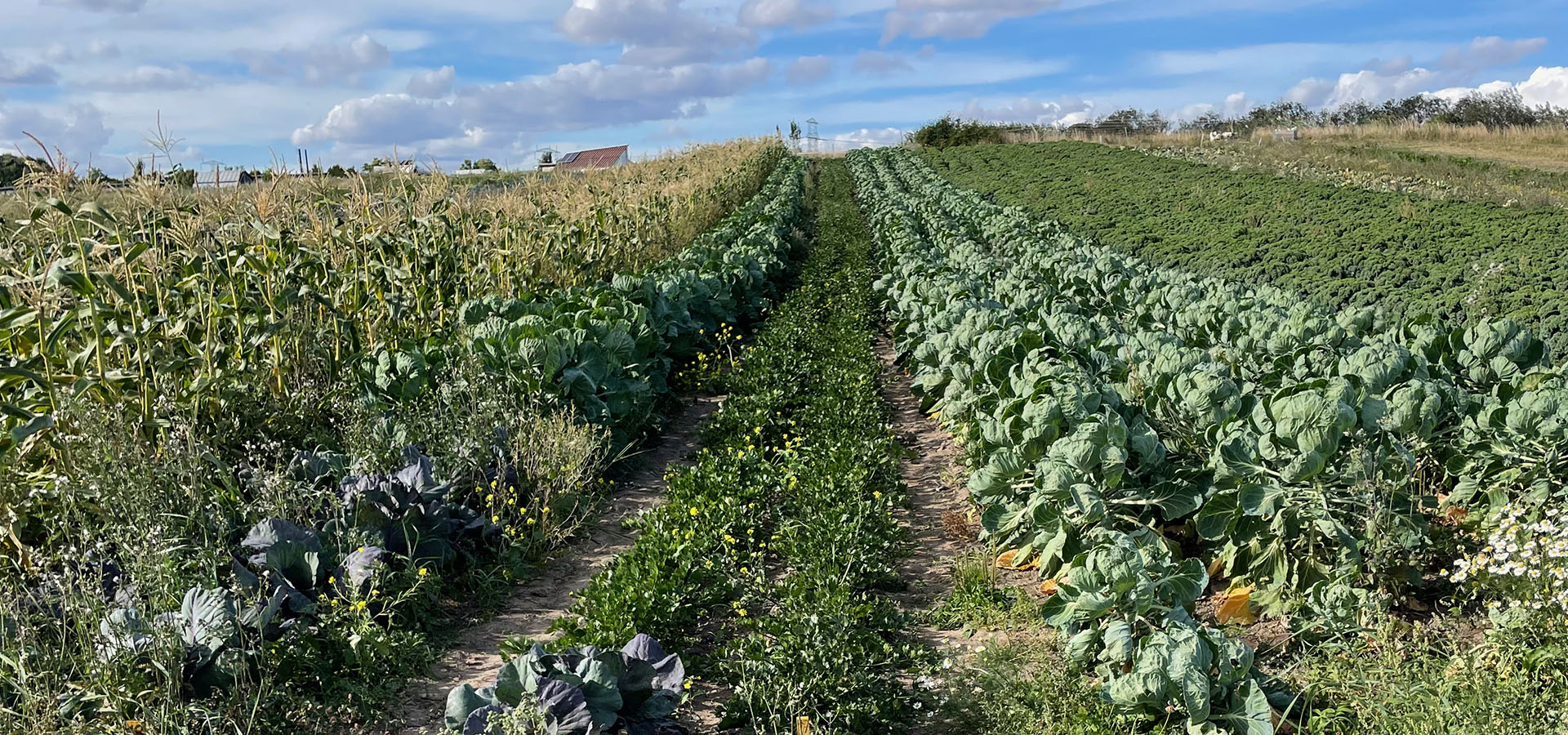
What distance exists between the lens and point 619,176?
19.7m

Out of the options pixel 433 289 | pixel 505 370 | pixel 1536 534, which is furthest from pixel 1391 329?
pixel 433 289

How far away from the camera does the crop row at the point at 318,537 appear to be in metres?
3.47

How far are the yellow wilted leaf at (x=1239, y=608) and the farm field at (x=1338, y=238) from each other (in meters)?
5.68

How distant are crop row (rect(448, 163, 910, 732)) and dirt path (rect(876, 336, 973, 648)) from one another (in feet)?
0.55

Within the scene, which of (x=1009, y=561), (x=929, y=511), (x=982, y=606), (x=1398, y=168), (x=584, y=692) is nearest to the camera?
(x=584, y=692)

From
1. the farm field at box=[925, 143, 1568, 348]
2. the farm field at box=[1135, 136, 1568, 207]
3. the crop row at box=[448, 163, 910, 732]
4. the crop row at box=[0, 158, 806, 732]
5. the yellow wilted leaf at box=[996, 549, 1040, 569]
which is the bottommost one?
the yellow wilted leaf at box=[996, 549, 1040, 569]

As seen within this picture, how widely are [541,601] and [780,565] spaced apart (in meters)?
1.21

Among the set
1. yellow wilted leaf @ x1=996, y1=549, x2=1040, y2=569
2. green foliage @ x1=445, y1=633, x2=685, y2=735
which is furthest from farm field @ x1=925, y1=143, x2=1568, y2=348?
green foliage @ x1=445, y1=633, x2=685, y2=735

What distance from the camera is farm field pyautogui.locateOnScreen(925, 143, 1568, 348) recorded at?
32.7 feet

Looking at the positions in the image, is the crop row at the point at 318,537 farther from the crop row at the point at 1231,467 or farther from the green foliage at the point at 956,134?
the green foliage at the point at 956,134

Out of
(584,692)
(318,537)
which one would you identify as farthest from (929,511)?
(318,537)

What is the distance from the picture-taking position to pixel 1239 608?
4441mm

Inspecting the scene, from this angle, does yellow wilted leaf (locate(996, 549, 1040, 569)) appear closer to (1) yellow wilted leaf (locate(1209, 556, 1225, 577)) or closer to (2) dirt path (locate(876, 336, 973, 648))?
(2) dirt path (locate(876, 336, 973, 648))

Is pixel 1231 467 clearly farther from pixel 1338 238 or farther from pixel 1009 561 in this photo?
pixel 1338 238
